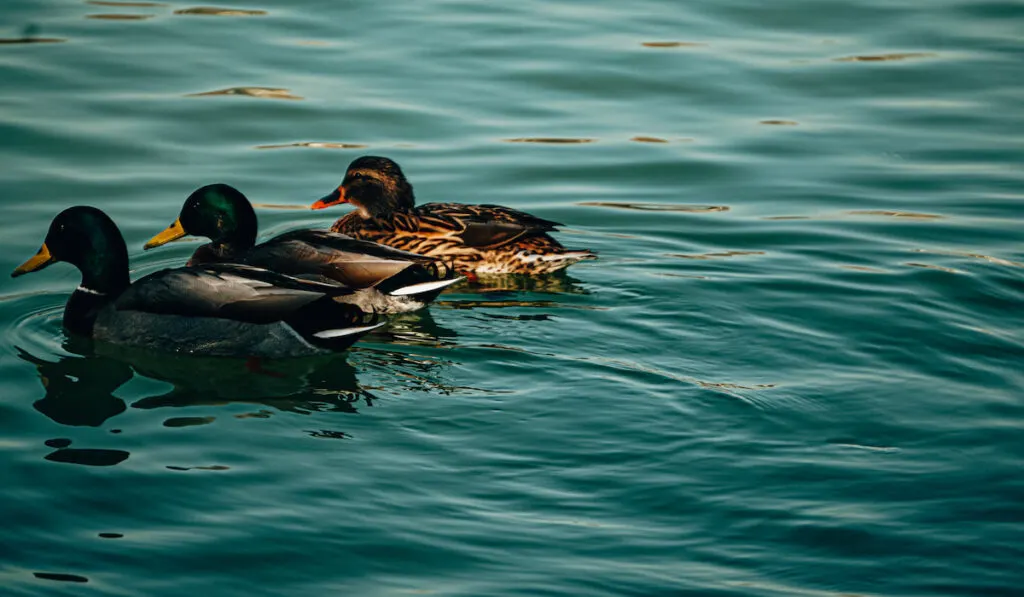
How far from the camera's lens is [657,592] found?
604cm

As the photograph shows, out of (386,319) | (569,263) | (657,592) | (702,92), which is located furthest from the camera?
(702,92)

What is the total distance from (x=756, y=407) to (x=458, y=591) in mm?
2486

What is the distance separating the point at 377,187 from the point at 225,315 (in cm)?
241

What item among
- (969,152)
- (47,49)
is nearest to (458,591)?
(969,152)

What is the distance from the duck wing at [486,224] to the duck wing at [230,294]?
1.64 m

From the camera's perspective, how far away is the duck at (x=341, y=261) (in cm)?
959

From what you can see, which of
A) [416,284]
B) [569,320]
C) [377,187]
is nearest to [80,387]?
[416,284]

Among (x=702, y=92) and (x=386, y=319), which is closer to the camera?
(x=386, y=319)

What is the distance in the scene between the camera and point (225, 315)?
894cm

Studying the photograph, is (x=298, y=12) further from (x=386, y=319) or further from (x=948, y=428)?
(x=948, y=428)

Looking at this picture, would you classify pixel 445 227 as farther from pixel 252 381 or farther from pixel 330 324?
pixel 252 381

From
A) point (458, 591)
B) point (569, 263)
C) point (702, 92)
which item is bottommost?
point (458, 591)

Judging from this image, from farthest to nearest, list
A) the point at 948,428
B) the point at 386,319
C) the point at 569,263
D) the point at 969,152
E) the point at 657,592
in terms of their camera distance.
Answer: the point at 969,152 < the point at 569,263 < the point at 386,319 < the point at 948,428 < the point at 657,592

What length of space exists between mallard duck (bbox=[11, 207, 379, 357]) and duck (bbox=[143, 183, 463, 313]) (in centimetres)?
45
